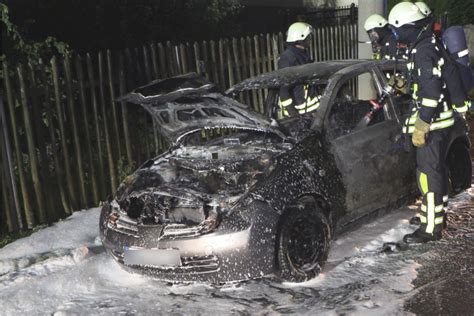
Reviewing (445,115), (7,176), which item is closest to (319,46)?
(445,115)

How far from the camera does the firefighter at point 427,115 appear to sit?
4.57 m

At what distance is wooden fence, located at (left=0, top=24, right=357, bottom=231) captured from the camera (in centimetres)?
571

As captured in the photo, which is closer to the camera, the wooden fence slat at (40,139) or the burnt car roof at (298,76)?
the burnt car roof at (298,76)

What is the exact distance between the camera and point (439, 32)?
194 inches

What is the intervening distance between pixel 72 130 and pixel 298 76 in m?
2.53

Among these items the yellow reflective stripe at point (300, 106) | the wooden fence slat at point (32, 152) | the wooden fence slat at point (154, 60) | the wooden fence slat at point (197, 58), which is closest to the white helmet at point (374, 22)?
the wooden fence slat at point (197, 58)

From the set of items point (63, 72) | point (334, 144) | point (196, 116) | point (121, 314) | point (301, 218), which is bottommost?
point (121, 314)

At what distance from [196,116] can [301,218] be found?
1.17 m

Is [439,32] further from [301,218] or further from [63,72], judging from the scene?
[63,72]

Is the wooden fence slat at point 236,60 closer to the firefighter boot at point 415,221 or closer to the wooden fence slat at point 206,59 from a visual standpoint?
the wooden fence slat at point 206,59

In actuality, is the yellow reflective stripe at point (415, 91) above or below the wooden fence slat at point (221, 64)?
below

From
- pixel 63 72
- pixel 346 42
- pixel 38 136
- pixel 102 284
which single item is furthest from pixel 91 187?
pixel 346 42

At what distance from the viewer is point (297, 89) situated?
237 inches

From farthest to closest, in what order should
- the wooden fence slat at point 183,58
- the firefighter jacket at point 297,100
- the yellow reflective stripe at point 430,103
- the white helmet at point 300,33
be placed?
the wooden fence slat at point 183,58 < the white helmet at point 300,33 < the firefighter jacket at point 297,100 < the yellow reflective stripe at point 430,103
